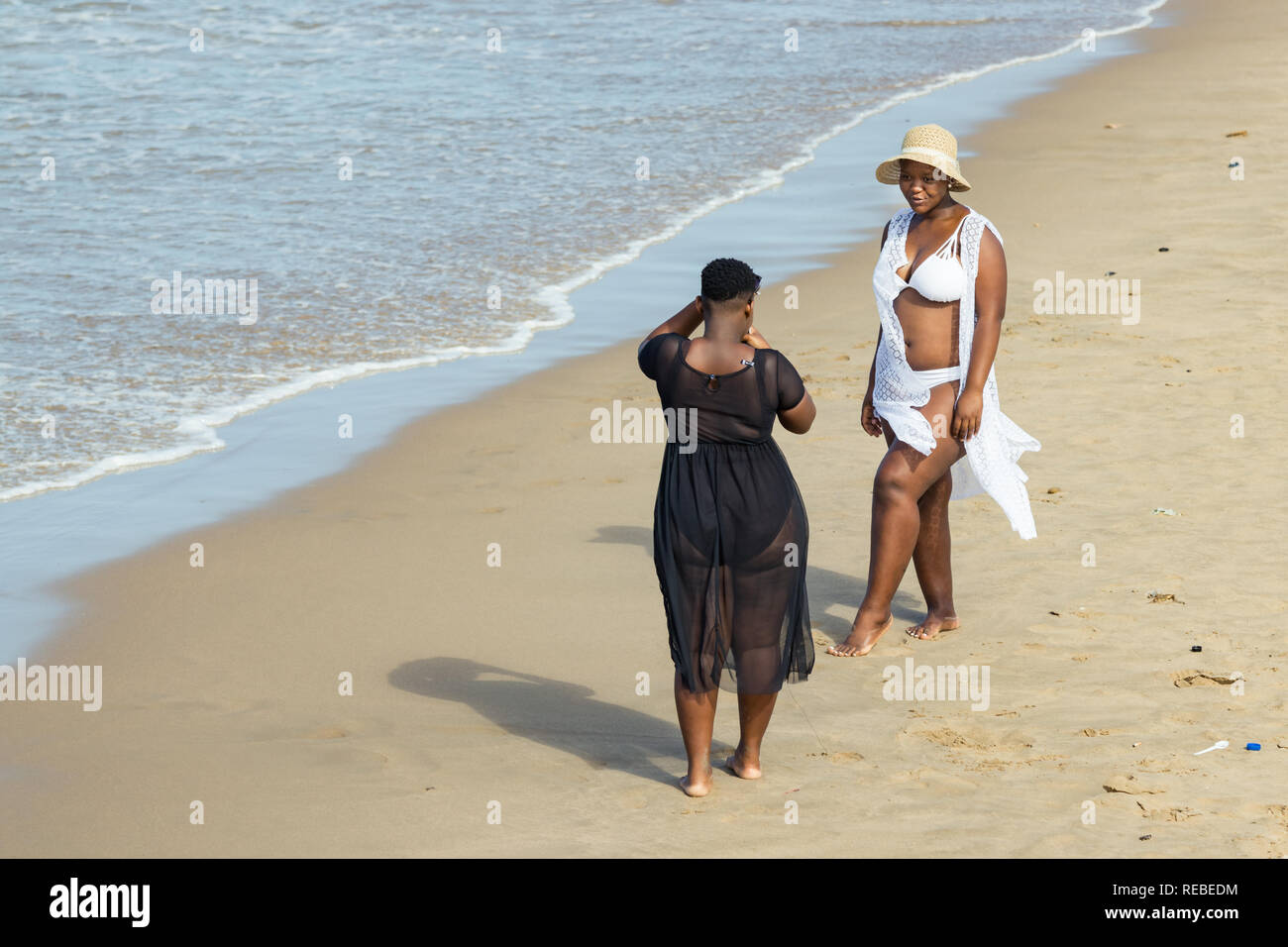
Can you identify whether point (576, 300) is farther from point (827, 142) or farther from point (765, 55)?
point (765, 55)

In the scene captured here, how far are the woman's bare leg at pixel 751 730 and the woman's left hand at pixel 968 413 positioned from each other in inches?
51.1

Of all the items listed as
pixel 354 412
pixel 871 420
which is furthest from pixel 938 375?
pixel 354 412

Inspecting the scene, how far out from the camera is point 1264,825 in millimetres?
4398

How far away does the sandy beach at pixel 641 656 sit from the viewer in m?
4.58

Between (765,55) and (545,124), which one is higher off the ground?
(765,55)

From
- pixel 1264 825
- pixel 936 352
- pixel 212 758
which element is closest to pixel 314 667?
pixel 212 758

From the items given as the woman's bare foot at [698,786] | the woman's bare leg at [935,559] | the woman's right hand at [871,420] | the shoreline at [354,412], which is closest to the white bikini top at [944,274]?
the woman's right hand at [871,420]

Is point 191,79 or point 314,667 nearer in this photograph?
point 314,667

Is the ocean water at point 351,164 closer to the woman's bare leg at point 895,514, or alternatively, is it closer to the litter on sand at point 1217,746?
the woman's bare leg at point 895,514

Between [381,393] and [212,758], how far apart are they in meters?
4.00

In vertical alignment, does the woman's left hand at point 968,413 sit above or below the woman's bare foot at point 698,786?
above

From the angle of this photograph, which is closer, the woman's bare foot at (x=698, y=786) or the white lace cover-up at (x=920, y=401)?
the woman's bare foot at (x=698, y=786)

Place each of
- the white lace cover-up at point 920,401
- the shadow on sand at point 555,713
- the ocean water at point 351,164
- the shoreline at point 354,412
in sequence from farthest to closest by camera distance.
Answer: the ocean water at point 351,164 < the shoreline at point 354,412 < the white lace cover-up at point 920,401 < the shadow on sand at point 555,713

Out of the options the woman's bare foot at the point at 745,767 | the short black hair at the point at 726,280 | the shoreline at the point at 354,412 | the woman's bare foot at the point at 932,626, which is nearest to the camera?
the short black hair at the point at 726,280
